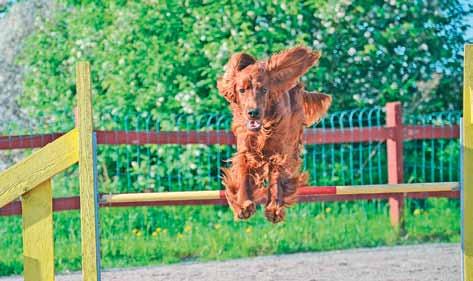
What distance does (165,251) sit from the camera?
7535 mm

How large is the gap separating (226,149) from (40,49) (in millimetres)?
2253

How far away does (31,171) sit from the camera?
3.93m

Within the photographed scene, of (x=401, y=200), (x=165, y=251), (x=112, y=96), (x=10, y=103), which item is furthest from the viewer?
(x=10, y=103)

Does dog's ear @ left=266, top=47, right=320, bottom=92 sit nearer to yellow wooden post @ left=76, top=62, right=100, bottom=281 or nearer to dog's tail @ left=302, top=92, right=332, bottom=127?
dog's tail @ left=302, top=92, right=332, bottom=127

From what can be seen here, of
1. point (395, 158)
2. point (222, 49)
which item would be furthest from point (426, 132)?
point (222, 49)

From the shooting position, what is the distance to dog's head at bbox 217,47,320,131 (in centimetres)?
477

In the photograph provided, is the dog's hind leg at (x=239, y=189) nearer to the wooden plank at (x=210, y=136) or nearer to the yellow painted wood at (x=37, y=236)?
the yellow painted wood at (x=37, y=236)

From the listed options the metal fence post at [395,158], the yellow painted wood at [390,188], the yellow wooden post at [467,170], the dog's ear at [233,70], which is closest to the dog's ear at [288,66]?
the dog's ear at [233,70]

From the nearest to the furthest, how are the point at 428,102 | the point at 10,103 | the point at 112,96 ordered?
the point at 112,96, the point at 428,102, the point at 10,103

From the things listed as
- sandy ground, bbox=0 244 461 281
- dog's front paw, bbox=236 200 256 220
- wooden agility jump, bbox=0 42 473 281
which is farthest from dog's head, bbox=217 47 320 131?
sandy ground, bbox=0 244 461 281

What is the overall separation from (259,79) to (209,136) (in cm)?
303

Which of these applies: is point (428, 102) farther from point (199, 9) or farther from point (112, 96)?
Answer: point (112, 96)

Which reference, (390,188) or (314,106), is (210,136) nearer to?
(314,106)

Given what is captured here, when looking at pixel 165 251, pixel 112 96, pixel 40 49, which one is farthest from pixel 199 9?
pixel 165 251
